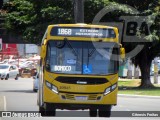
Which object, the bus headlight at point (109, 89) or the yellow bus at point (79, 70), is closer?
the yellow bus at point (79, 70)

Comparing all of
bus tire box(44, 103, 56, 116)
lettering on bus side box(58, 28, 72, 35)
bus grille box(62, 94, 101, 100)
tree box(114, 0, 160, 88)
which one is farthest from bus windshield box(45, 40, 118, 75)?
tree box(114, 0, 160, 88)

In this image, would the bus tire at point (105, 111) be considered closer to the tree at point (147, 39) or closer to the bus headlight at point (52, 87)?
the bus headlight at point (52, 87)

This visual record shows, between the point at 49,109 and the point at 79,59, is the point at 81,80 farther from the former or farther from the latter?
the point at 49,109

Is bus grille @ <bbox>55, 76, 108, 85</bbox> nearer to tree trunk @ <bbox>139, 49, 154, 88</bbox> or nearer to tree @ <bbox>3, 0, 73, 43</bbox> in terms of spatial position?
tree @ <bbox>3, 0, 73, 43</bbox>

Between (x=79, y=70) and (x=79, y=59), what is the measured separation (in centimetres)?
39

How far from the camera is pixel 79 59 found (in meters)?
18.9

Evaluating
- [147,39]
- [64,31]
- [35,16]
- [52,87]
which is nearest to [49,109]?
[52,87]

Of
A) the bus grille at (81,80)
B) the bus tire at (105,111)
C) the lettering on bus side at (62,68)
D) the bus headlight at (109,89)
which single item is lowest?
the bus tire at (105,111)

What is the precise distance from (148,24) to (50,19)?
267 inches

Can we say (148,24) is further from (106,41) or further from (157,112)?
(106,41)

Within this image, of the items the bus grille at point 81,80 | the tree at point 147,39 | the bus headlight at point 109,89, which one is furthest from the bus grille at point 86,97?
the tree at point 147,39

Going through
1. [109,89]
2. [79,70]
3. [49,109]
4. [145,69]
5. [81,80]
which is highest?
[79,70]

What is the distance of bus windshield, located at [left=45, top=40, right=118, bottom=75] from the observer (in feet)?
61.6

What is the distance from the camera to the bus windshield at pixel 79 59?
1877 cm
